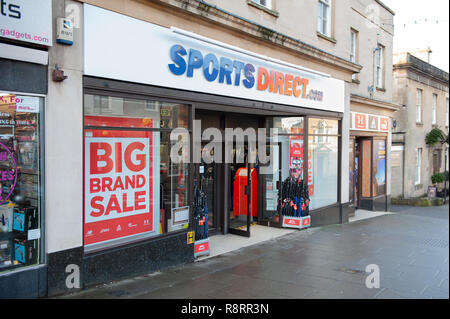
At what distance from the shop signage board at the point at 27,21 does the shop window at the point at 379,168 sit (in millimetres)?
13760

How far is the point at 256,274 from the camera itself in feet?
22.2

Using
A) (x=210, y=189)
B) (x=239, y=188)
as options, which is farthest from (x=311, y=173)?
(x=210, y=189)

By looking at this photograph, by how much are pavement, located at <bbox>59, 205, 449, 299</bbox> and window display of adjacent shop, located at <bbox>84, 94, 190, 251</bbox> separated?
791mm

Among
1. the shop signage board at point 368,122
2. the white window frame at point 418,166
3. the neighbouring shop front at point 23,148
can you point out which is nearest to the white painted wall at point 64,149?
the neighbouring shop front at point 23,148

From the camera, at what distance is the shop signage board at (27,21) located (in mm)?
4773

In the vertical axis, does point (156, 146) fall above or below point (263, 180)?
above

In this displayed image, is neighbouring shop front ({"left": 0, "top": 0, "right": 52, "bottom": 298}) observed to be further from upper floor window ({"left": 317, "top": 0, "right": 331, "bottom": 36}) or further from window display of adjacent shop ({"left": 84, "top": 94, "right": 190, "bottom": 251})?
upper floor window ({"left": 317, "top": 0, "right": 331, "bottom": 36})

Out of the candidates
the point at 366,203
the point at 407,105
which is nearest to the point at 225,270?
the point at 366,203

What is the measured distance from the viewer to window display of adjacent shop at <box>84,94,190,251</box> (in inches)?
236

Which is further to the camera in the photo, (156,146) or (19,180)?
(156,146)

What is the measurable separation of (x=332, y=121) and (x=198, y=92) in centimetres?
600

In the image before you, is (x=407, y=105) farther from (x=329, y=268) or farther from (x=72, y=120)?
(x=72, y=120)

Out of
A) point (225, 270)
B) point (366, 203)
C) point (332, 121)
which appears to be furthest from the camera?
point (366, 203)

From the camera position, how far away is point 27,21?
16.2 ft
